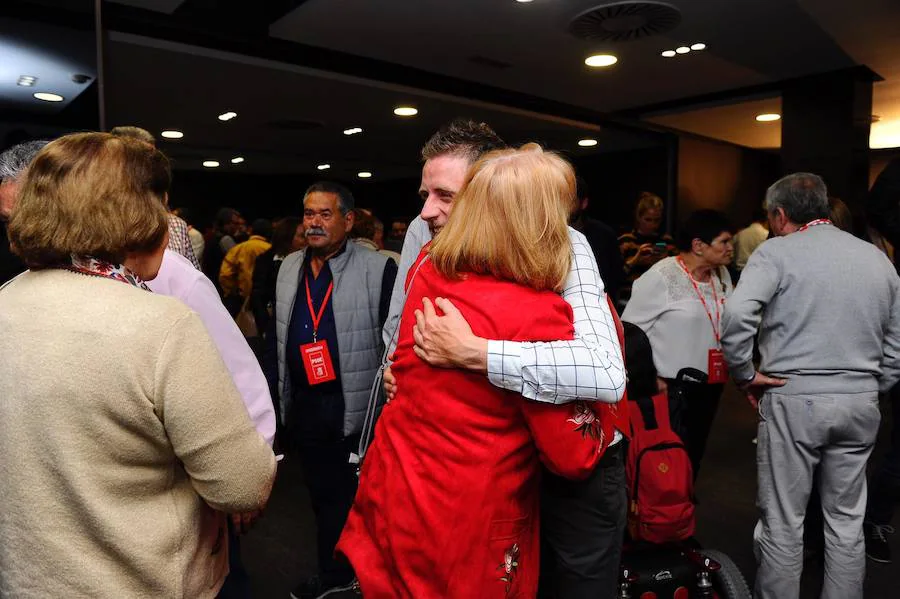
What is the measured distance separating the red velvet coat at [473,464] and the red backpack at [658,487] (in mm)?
1000

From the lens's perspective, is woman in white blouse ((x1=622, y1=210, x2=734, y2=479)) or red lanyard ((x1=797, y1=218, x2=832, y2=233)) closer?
red lanyard ((x1=797, y1=218, x2=832, y2=233))

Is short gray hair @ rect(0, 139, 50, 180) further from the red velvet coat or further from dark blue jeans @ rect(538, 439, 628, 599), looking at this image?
dark blue jeans @ rect(538, 439, 628, 599)

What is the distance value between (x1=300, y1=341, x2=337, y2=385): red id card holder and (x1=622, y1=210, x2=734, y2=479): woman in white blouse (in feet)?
4.29

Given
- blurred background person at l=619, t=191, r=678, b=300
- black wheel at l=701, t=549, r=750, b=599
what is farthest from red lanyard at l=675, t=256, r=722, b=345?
blurred background person at l=619, t=191, r=678, b=300

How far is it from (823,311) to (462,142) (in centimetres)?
131

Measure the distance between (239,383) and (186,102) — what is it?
4.72 meters

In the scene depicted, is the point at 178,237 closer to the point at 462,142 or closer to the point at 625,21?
the point at 462,142

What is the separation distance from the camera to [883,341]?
2.17 meters

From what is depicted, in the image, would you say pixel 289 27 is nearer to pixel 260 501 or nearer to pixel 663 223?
pixel 260 501

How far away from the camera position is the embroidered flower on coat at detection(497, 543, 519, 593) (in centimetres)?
114

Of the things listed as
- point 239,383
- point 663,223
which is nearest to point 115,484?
point 239,383

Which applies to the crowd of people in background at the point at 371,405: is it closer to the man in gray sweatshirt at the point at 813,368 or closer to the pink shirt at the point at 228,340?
the pink shirt at the point at 228,340

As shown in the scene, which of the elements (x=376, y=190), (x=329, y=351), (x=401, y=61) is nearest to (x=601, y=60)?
(x=401, y=61)

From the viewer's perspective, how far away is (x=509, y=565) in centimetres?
115
